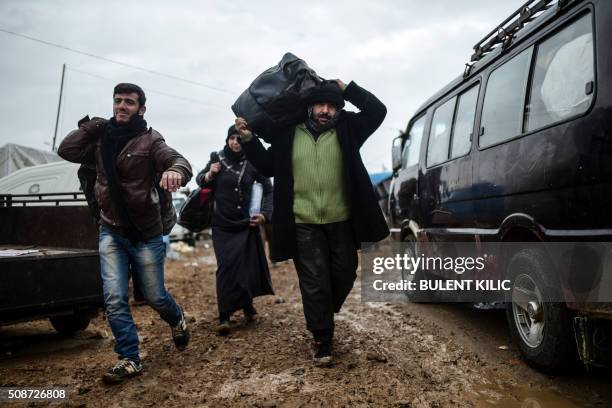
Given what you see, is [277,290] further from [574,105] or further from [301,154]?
[574,105]

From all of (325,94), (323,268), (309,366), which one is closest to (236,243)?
(323,268)

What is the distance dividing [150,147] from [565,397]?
3078 mm

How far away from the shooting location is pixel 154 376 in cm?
333

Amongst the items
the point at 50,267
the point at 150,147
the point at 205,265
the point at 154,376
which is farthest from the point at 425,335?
the point at 205,265

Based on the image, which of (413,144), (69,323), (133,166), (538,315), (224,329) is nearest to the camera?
(538,315)

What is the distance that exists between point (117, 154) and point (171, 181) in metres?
0.57

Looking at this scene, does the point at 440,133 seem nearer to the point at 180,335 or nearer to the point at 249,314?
the point at 249,314

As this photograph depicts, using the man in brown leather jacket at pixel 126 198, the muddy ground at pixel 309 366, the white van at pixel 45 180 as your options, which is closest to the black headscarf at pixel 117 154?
the man in brown leather jacket at pixel 126 198

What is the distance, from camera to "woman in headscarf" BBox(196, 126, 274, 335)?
4.71 meters

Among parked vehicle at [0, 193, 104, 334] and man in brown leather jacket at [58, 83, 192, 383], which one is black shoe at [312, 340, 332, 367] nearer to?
man in brown leather jacket at [58, 83, 192, 383]

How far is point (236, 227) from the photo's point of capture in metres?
4.84

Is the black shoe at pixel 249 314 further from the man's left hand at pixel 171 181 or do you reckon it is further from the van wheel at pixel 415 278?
the man's left hand at pixel 171 181

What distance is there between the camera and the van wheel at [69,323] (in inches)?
181

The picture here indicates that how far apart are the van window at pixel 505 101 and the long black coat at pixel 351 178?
0.79m
